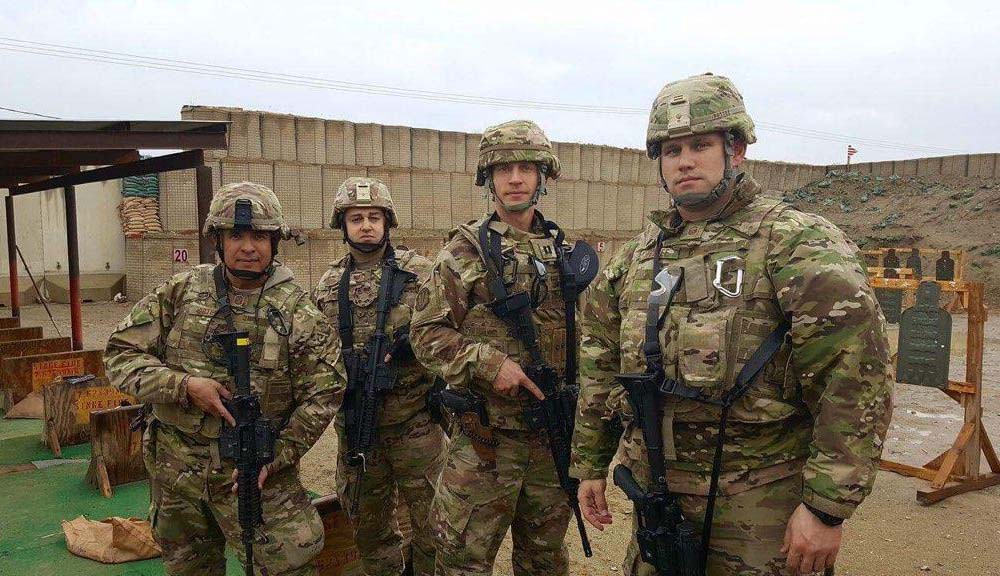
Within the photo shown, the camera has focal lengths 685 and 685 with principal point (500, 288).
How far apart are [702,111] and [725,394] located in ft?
2.77

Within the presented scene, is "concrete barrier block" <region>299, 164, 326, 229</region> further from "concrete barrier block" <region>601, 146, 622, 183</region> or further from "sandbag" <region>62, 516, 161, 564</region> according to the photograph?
"sandbag" <region>62, 516, 161, 564</region>

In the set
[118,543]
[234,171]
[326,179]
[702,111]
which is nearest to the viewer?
[702,111]

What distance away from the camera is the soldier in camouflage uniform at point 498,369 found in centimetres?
283

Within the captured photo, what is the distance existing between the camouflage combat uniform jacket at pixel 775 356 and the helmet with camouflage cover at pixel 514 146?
0.99m

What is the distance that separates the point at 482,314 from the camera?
2992 mm

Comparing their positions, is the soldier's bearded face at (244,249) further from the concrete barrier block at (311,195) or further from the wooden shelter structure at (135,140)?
the concrete barrier block at (311,195)


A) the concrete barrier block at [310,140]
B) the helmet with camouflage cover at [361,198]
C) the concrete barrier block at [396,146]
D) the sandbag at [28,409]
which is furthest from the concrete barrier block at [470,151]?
the helmet with camouflage cover at [361,198]

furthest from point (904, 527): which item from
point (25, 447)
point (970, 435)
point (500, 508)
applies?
point (25, 447)

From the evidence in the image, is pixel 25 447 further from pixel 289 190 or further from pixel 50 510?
pixel 289 190

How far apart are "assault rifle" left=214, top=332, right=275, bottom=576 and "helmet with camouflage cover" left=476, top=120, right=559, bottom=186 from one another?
1.36 metres

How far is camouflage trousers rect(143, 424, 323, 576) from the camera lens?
2719mm

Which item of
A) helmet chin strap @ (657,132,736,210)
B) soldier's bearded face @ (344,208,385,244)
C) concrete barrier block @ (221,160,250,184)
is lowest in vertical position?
soldier's bearded face @ (344,208,385,244)

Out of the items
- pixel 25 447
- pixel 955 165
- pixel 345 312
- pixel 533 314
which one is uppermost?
pixel 955 165

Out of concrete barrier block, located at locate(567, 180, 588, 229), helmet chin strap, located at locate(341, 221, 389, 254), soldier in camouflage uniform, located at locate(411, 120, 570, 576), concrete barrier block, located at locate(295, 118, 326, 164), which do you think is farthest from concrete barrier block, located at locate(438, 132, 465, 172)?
soldier in camouflage uniform, located at locate(411, 120, 570, 576)
